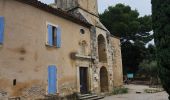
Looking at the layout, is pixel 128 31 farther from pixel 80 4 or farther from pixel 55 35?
pixel 55 35

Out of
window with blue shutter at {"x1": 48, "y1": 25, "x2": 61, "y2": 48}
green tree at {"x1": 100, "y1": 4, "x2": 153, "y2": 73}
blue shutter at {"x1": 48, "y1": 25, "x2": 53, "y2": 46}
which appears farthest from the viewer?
green tree at {"x1": 100, "y1": 4, "x2": 153, "y2": 73}

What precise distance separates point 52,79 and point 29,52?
2205 mm

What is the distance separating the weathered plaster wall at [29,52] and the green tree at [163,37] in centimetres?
674

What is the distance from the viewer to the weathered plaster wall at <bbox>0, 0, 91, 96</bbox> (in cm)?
1062

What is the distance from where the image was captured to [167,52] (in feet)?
23.7

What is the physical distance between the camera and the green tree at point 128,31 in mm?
33594

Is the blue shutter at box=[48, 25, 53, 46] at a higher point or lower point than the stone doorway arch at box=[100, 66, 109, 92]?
higher

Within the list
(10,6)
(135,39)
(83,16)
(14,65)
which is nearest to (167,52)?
(14,65)

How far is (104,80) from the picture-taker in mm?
18406

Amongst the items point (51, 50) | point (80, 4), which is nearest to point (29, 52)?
point (51, 50)

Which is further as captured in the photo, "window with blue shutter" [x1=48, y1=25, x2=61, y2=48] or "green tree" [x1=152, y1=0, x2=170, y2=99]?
"window with blue shutter" [x1=48, y1=25, x2=61, y2=48]

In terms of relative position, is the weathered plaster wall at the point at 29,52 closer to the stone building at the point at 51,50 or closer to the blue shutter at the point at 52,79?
the stone building at the point at 51,50

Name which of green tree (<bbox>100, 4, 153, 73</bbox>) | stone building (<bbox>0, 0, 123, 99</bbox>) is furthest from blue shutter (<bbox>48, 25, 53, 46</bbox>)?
green tree (<bbox>100, 4, 153, 73</bbox>)

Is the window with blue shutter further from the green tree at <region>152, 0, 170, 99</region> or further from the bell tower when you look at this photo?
the green tree at <region>152, 0, 170, 99</region>
